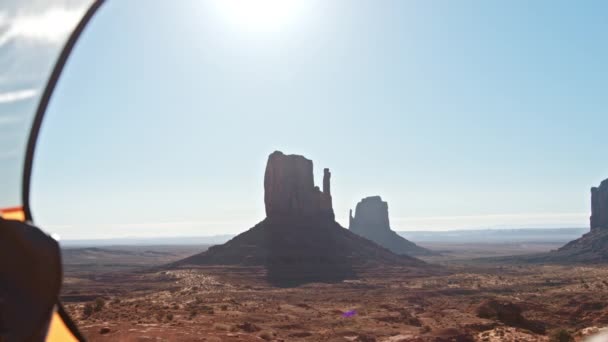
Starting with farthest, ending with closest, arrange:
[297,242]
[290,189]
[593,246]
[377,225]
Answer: [377,225] → [593,246] → [290,189] → [297,242]

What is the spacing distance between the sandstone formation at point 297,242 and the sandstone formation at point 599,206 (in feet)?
211

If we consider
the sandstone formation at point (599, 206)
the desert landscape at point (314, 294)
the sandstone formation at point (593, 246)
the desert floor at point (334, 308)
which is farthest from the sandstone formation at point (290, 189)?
the sandstone formation at point (599, 206)

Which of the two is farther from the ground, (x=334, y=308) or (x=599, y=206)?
(x=599, y=206)

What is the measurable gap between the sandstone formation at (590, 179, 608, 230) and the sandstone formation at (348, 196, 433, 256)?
46913mm

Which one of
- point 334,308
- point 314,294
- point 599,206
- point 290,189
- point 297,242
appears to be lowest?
point 314,294

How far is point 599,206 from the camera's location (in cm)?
11494

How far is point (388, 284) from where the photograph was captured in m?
52.8

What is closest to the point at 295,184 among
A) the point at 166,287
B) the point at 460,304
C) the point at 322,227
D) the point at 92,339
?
the point at 322,227

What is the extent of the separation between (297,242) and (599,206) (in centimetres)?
8901

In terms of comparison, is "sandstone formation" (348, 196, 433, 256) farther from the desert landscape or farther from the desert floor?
the desert floor

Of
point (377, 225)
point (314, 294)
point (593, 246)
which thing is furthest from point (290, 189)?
point (377, 225)

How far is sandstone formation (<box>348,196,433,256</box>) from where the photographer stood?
14688 centimetres

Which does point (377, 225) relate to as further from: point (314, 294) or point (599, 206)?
point (314, 294)

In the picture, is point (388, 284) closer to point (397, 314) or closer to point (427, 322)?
point (397, 314)
